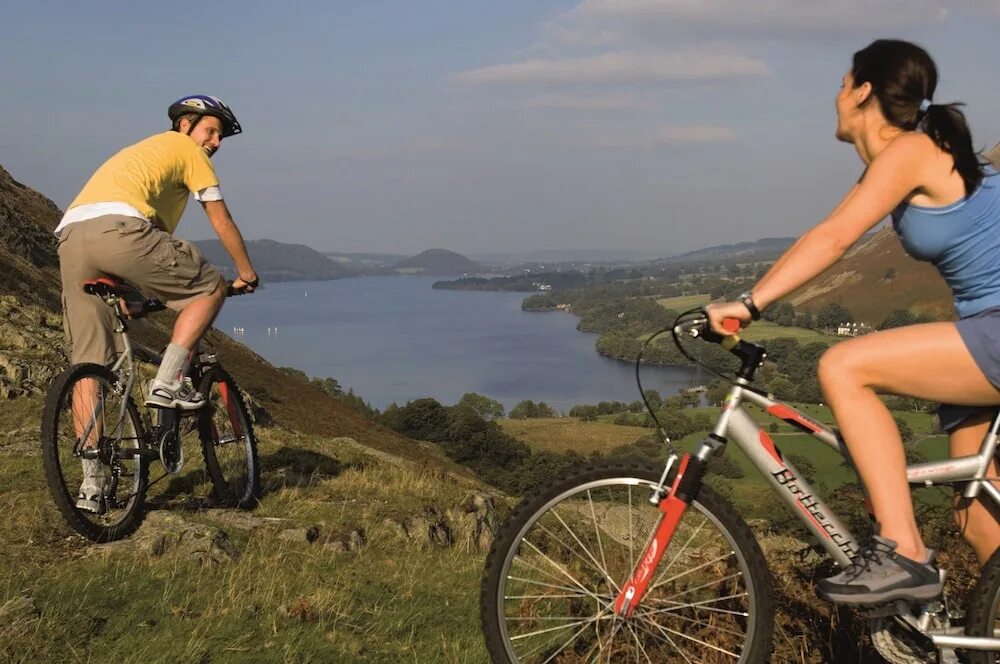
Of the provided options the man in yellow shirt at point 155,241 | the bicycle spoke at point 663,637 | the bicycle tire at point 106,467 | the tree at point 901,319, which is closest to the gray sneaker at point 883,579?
the bicycle spoke at point 663,637

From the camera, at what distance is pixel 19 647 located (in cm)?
368

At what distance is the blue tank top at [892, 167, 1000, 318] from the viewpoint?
3088 millimetres

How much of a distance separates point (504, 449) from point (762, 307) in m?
58.3

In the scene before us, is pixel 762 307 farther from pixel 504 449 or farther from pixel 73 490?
pixel 504 449

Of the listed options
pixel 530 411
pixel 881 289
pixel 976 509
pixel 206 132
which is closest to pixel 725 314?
pixel 976 509

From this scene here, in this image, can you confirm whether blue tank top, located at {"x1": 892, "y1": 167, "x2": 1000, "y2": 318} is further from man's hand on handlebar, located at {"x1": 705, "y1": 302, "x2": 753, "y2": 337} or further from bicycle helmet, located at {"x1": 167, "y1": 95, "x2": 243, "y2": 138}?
bicycle helmet, located at {"x1": 167, "y1": 95, "x2": 243, "y2": 138}

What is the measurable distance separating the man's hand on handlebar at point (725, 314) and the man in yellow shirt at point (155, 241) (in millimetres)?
3438

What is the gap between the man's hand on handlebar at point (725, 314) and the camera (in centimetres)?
312

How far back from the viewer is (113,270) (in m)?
5.07

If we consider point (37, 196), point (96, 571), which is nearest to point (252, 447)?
point (96, 571)

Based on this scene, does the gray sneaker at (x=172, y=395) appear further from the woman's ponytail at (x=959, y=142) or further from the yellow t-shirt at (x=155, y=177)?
the woman's ponytail at (x=959, y=142)

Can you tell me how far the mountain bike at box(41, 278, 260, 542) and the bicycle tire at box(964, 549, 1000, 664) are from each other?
464 centimetres

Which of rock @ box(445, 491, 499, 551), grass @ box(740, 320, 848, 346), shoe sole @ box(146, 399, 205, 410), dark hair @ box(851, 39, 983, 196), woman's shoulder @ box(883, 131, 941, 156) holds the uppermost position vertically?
dark hair @ box(851, 39, 983, 196)

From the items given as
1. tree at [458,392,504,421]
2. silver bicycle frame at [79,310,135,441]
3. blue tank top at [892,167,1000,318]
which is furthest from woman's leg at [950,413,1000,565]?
tree at [458,392,504,421]
